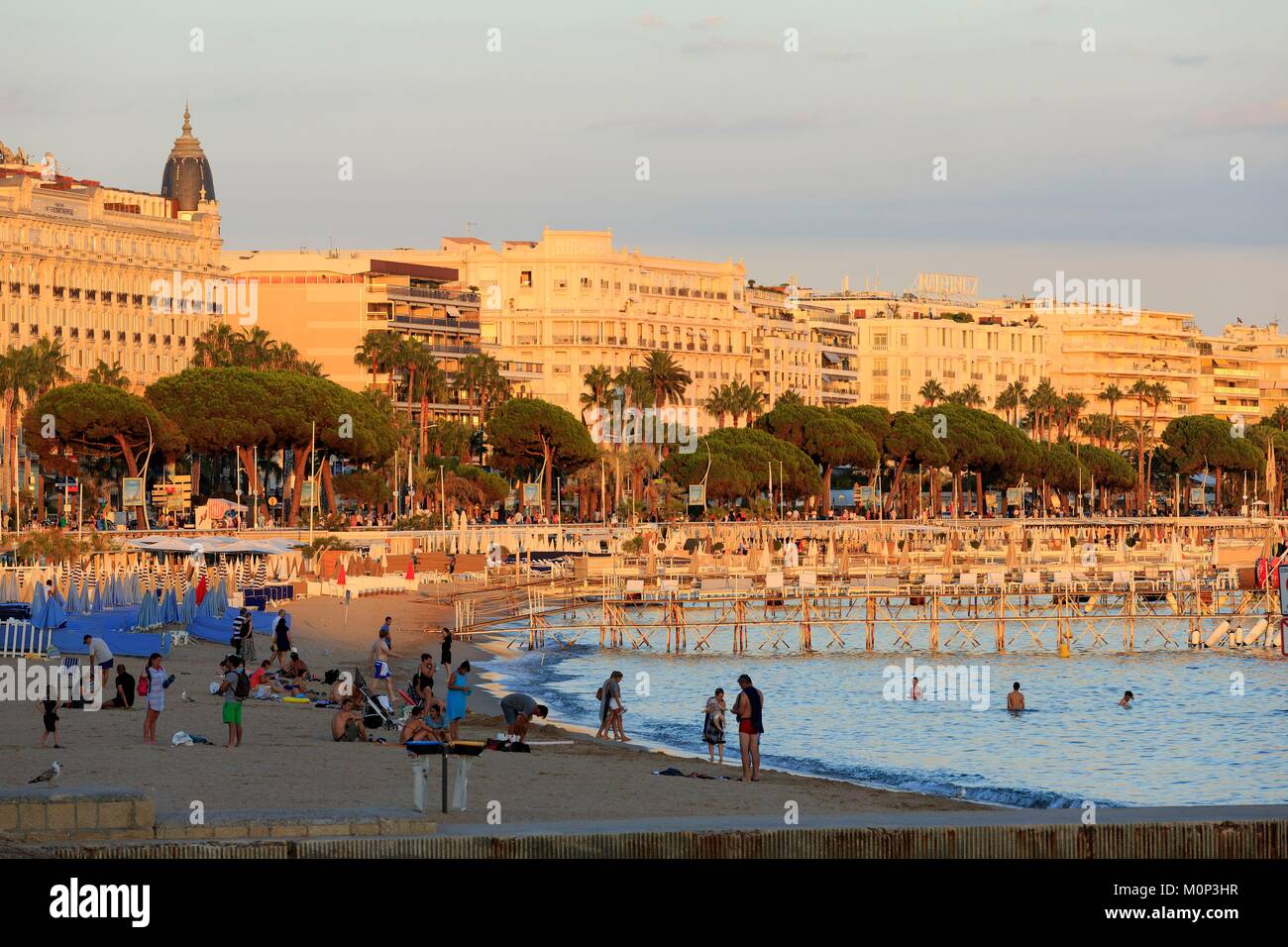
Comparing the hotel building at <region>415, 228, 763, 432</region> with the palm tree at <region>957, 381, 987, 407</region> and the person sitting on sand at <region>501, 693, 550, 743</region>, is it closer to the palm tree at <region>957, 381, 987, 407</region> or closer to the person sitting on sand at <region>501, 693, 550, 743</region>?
the palm tree at <region>957, 381, 987, 407</region>

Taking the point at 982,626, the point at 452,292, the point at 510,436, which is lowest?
the point at 982,626

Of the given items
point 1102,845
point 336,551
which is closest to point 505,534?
point 336,551

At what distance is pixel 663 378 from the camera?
154 m

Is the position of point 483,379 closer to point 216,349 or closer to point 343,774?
point 216,349

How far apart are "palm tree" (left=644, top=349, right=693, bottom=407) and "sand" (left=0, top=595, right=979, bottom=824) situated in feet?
375

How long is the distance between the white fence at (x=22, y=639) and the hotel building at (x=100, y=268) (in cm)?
7834

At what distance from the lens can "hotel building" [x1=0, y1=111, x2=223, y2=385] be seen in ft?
400

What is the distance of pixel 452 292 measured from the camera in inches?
6102

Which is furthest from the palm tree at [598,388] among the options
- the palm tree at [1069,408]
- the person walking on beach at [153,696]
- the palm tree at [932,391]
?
the person walking on beach at [153,696]

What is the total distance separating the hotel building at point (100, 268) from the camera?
122000mm

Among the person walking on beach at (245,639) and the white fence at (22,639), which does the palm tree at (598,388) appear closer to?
the person walking on beach at (245,639)

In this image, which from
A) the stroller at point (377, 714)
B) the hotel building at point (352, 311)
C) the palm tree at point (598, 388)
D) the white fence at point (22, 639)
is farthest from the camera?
the palm tree at point (598, 388)
